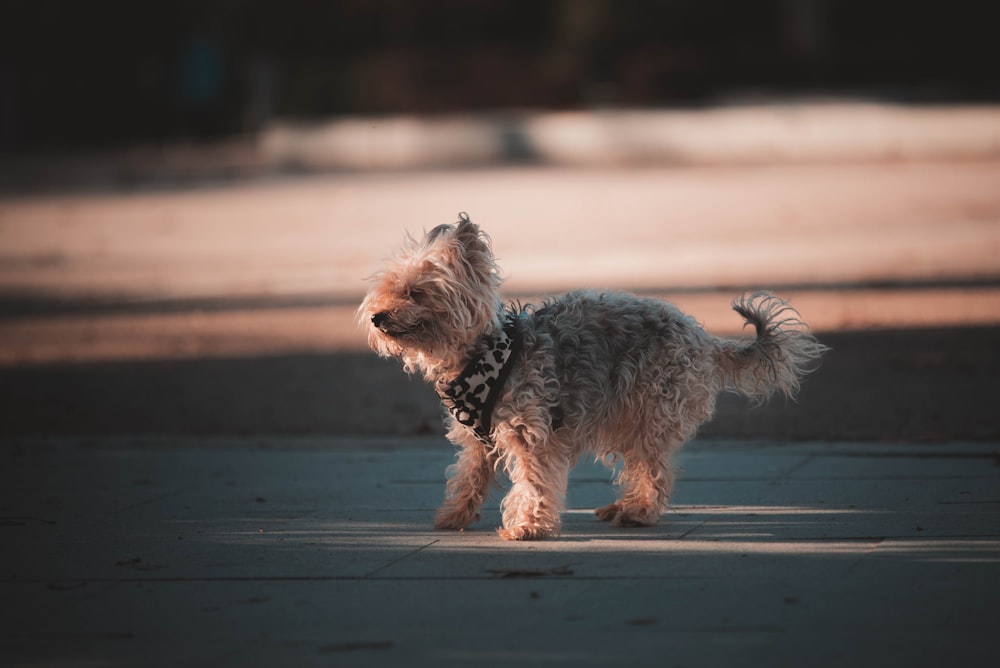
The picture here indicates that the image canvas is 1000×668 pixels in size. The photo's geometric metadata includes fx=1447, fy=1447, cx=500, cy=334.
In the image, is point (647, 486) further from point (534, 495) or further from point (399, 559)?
point (399, 559)

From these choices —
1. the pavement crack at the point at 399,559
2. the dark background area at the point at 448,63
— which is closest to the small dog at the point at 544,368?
the pavement crack at the point at 399,559

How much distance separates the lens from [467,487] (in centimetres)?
777

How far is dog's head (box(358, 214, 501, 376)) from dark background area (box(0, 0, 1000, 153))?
40.2 meters

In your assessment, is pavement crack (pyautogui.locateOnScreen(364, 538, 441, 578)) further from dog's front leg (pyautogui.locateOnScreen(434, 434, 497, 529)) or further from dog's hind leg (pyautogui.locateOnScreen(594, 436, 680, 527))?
dog's hind leg (pyautogui.locateOnScreen(594, 436, 680, 527))

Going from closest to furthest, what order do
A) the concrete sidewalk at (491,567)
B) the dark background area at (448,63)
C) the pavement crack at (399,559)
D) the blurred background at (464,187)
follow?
the concrete sidewalk at (491,567), the pavement crack at (399,559), the blurred background at (464,187), the dark background area at (448,63)

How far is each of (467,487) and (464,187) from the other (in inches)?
948

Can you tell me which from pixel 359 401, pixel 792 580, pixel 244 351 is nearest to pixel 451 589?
pixel 792 580

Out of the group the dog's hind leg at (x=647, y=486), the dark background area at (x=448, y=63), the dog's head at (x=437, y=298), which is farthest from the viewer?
the dark background area at (x=448, y=63)

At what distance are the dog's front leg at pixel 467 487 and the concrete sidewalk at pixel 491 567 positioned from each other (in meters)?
0.14

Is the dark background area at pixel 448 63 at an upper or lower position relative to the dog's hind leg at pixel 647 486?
upper

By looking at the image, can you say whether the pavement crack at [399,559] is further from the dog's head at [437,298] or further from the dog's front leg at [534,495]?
the dog's head at [437,298]

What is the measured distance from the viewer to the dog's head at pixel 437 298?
23.7 feet

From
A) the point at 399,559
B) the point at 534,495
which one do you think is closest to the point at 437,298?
the point at 534,495

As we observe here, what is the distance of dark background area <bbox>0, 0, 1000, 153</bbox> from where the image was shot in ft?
163
